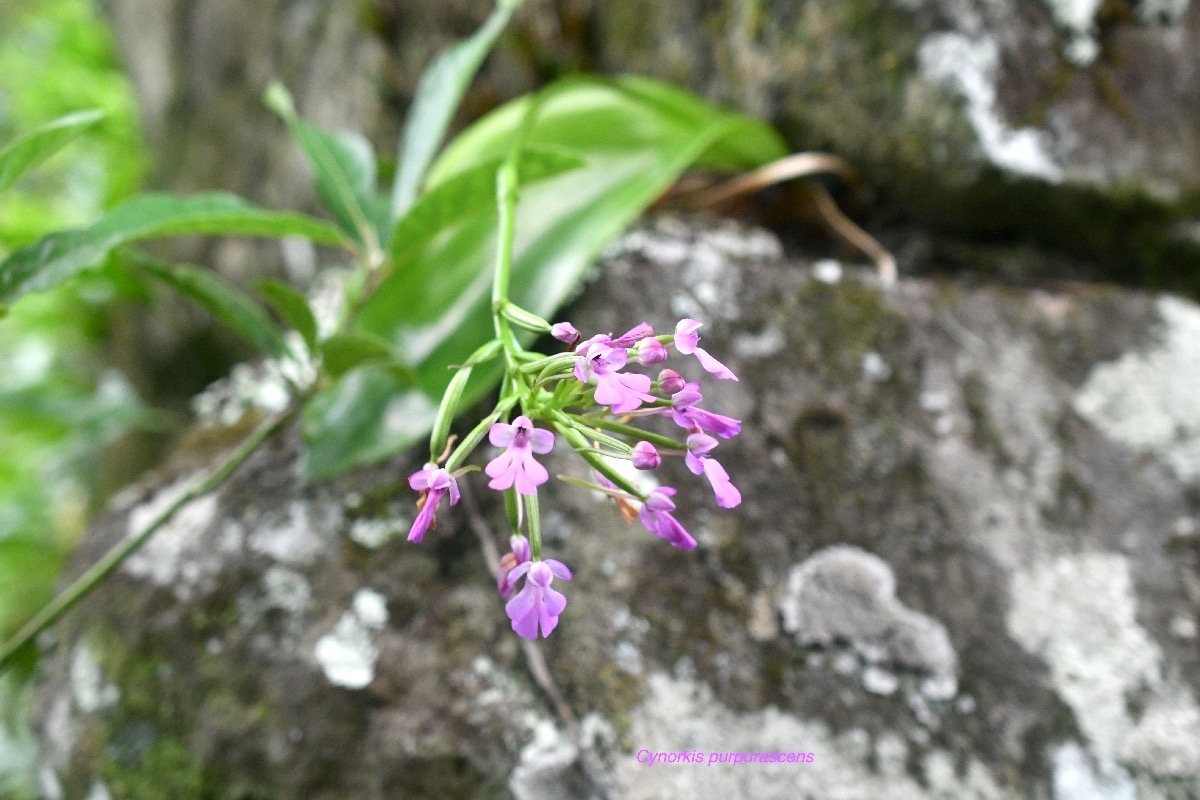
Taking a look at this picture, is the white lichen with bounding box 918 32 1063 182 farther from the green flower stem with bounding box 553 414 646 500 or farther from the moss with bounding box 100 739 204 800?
the moss with bounding box 100 739 204 800

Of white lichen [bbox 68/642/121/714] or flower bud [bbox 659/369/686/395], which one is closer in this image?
flower bud [bbox 659/369/686/395]

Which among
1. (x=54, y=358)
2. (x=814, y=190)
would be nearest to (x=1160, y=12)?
(x=814, y=190)

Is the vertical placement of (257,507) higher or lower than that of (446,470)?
lower

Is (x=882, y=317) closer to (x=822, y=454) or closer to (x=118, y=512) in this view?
(x=822, y=454)

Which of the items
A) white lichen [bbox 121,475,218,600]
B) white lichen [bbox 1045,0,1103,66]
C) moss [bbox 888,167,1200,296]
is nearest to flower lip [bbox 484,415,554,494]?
white lichen [bbox 121,475,218,600]

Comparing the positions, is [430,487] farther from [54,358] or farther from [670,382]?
[54,358]

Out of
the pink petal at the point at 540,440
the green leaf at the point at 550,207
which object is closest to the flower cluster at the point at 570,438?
the pink petal at the point at 540,440

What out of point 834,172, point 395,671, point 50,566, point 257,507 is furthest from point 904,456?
point 50,566

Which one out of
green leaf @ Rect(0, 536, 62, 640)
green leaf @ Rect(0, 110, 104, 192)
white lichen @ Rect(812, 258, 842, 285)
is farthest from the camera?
green leaf @ Rect(0, 536, 62, 640)
